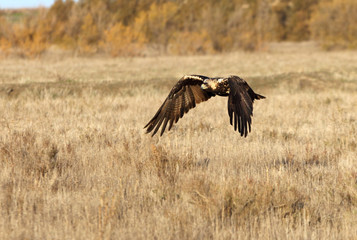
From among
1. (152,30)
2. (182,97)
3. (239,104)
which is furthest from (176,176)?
(152,30)

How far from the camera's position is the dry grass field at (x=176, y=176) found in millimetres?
4047

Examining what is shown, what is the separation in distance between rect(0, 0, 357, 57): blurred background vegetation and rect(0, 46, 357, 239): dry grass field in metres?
20.4

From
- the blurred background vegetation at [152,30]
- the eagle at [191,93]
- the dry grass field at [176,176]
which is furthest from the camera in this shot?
the blurred background vegetation at [152,30]

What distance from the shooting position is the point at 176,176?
18.0 feet

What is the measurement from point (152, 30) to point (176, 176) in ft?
106

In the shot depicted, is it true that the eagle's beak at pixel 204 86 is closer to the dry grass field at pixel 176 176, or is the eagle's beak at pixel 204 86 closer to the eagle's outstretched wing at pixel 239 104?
the eagle's outstretched wing at pixel 239 104

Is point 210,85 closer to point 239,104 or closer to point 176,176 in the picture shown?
point 239,104

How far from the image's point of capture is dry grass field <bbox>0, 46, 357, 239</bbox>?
4047 mm

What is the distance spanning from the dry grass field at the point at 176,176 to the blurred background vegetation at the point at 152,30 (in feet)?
67.0

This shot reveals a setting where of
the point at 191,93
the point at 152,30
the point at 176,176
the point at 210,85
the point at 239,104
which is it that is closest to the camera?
the point at 239,104

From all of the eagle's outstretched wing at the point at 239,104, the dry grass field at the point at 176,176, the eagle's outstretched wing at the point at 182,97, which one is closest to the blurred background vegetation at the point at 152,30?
the dry grass field at the point at 176,176

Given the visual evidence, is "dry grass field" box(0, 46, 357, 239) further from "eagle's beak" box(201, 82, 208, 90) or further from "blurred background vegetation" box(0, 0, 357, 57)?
"blurred background vegetation" box(0, 0, 357, 57)

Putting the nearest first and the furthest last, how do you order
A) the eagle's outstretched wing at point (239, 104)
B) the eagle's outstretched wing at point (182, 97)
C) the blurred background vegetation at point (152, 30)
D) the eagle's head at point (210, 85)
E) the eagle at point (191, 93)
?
the eagle's outstretched wing at point (239, 104), the eagle at point (191, 93), the eagle's head at point (210, 85), the eagle's outstretched wing at point (182, 97), the blurred background vegetation at point (152, 30)

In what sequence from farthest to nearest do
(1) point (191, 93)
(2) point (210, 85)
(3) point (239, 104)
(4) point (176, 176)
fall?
(1) point (191, 93), (4) point (176, 176), (2) point (210, 85), (3) point (239, 104)
